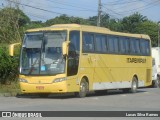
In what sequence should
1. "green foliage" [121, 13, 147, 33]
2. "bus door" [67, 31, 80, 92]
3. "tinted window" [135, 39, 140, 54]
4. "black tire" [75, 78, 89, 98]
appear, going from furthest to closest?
"green foliage" [121, 13, 147, 33] < "tinted window" [135, 39, 140, 54] < "black tire" [75, 78, 89, 98] < "bus door" [67, 31, 80, 92]

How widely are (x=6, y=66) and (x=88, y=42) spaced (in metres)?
6.16

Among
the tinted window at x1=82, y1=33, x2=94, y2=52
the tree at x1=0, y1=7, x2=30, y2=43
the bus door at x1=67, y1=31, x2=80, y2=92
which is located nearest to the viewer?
the bus door at x1=67, y1=31, x2=80, y2=92

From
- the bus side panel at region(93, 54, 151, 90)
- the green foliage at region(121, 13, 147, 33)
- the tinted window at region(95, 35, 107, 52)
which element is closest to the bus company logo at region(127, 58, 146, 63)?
the bus side panel at region(93, 54, 151, 90)

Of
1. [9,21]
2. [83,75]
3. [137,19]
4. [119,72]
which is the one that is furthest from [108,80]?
[137,19]

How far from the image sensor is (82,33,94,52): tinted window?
79.2 ft

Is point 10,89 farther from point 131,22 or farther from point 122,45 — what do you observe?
point 131,22

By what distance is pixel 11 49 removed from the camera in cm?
2389

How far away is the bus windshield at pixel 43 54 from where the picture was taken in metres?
22.7

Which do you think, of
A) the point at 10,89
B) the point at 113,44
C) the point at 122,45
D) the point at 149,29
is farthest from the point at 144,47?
the point at 149,29

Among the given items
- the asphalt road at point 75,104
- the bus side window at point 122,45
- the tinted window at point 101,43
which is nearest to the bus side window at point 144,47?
the bus side window at point 122,45

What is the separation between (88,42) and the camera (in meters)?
24.6

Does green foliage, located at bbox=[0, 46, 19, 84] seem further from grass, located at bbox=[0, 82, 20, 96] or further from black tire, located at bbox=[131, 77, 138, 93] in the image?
black tire, located at bbox=[131, 77, 138, 93]

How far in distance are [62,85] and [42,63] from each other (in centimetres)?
140

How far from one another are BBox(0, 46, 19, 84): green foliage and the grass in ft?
1.20
